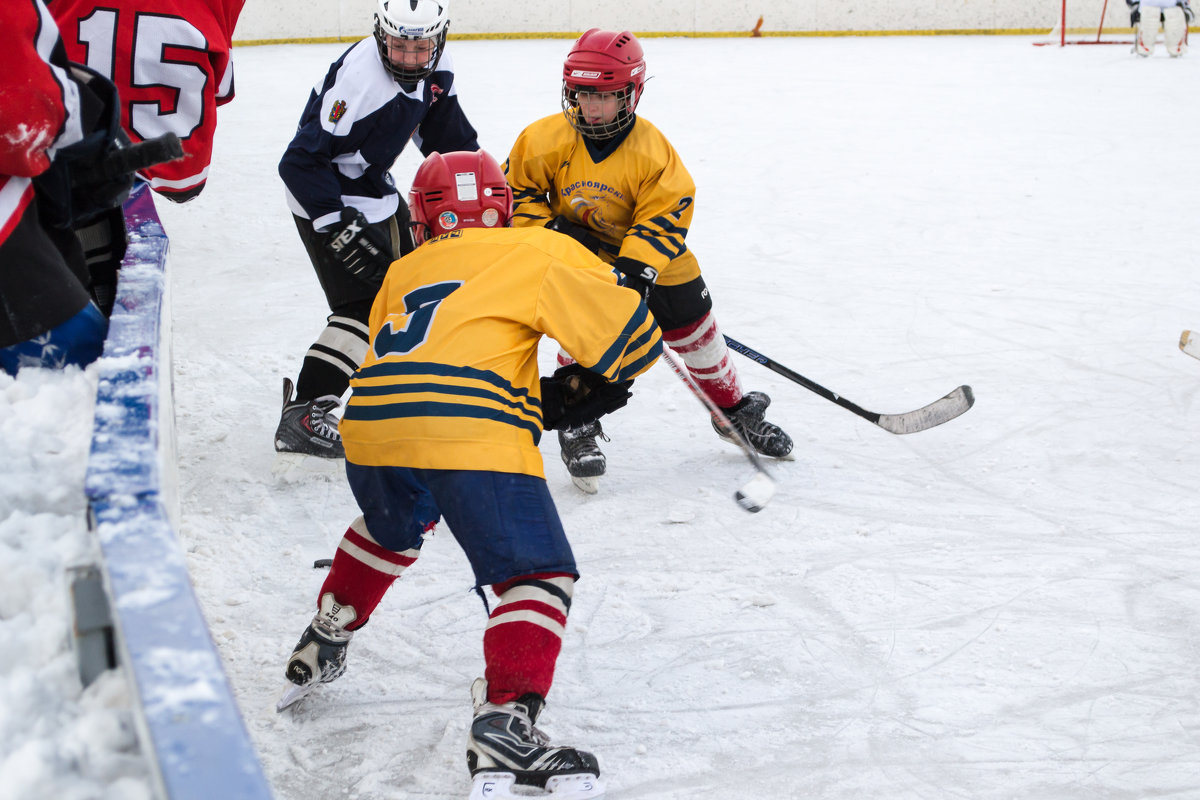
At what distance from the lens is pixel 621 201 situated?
268 cm

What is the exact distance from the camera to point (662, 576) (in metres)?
2.31

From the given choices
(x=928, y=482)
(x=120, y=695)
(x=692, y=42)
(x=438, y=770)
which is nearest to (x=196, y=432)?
(x=438, y=770)

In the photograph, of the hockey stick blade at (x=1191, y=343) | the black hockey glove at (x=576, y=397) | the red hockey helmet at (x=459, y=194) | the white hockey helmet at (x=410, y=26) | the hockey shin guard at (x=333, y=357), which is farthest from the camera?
the hockey stick blade at (x=1191, y=343)

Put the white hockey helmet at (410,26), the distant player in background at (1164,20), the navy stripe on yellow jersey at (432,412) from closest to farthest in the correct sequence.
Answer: the navy stripe on yellow jersey at (432,412)
the white hockey helmet at (410,26)
the distant player in background at (1164,20)

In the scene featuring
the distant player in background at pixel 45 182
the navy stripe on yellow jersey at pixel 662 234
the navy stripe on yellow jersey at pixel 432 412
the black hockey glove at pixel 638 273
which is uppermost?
the distant player in background at pixel 45 182

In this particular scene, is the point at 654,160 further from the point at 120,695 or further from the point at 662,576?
the point at 120,695

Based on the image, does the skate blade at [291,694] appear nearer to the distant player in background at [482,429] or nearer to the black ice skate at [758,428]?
the distant player in background at [482,429]

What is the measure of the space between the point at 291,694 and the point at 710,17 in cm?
1208

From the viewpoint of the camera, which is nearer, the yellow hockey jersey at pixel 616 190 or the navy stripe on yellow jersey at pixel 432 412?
the navy stripe on yellow jersey at pixel 432 412

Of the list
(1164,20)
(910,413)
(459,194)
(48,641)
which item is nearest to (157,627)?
(48,641)

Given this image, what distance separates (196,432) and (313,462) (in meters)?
0.46

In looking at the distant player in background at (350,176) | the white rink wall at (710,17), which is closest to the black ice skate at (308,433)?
the distant player in background at (350,176)

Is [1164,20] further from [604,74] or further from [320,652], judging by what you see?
[320,652]

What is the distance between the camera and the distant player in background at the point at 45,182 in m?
1.21
